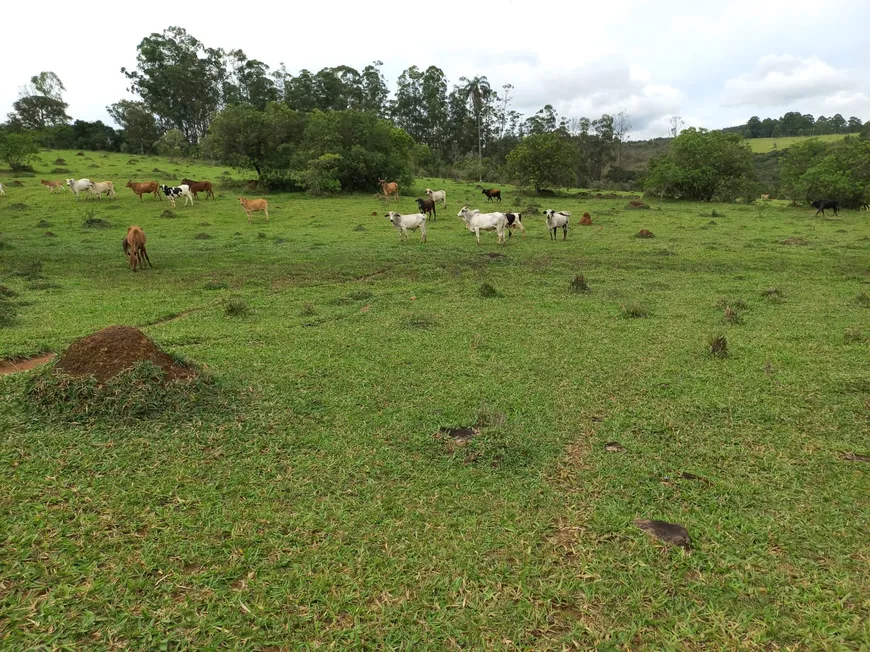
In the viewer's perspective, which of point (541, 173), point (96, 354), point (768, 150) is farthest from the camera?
point (768, 150)

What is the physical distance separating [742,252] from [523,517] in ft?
49.3

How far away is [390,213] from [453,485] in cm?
1514

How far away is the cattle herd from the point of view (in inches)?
492

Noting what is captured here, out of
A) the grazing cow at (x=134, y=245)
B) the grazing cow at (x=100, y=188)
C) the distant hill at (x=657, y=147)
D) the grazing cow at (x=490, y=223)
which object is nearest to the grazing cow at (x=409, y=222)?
the grazing cow at (x=490, y=223)

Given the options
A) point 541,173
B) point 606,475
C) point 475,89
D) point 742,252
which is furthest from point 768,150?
point 606,475

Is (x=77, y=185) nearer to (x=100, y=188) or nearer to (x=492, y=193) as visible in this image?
(x=100, y=188)

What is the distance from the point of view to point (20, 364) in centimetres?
554

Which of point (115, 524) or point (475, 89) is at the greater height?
point (475, 89)

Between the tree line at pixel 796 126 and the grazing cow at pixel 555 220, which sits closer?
the grazing cow at pixel 555 220

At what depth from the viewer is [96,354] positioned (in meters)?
4.44

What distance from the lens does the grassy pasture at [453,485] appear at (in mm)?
2531

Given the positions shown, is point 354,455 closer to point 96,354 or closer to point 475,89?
point 96,354

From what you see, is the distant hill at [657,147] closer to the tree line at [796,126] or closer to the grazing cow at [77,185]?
the tree line at [796,126]

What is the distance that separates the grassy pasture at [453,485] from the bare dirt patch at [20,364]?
0.15 meters
